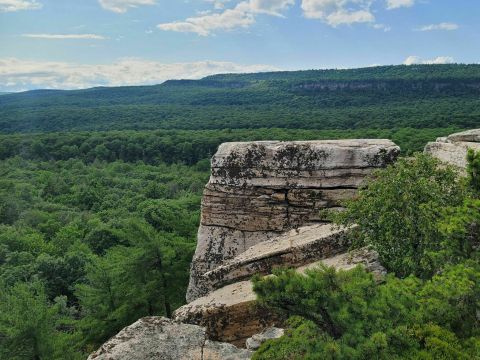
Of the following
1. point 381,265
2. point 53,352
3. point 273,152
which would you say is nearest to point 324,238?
point 381,265

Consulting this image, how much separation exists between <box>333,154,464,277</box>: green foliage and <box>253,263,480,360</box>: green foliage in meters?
1.41

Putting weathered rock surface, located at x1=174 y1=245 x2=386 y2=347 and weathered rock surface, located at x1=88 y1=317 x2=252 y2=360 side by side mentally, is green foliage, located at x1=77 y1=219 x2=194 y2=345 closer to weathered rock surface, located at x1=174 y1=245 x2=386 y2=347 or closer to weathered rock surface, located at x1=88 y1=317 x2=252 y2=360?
weathered rock surface, located at x1=174 y1=245 x2=386 y2=347

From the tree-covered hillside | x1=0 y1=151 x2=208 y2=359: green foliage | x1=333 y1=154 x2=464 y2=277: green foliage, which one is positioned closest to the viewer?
x1=333 y1=154 x2=464 y2=277: green foliage

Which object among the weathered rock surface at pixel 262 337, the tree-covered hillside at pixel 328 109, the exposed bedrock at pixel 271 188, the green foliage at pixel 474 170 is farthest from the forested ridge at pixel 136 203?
the exposed bedrock at pixel 271 188

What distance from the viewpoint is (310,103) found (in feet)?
542

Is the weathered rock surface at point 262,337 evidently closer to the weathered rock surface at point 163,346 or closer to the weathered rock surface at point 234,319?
the weathered rock surface at point 163,346

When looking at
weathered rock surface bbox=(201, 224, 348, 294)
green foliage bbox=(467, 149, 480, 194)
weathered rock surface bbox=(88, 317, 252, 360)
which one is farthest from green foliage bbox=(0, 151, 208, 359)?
green foliage bbox=(467, 149, 480, 194)

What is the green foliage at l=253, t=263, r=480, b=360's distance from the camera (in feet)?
21.9

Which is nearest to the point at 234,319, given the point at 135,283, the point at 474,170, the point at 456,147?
the point at 474,170

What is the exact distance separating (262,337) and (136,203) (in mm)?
48549

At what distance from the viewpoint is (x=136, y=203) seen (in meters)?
56.8

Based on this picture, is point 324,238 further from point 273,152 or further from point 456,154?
point 456,154

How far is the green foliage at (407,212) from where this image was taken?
930cm

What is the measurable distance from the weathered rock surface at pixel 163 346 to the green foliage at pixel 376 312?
262 cm
